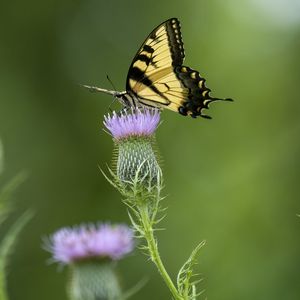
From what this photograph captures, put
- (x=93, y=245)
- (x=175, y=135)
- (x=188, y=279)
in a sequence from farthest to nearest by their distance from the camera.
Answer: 1. (x=175, y=135)
2. (x=93, y=245)
3. (x=188, y=279)

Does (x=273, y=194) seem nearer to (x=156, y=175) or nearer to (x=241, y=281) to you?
(x=241, y=281)

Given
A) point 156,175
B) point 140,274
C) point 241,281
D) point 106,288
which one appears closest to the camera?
point 106,288

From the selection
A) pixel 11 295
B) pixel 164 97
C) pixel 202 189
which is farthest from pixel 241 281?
pixel 164 97

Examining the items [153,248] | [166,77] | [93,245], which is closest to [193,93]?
[166,77]

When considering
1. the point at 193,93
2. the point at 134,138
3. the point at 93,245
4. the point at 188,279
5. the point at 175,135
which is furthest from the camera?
the point at 175,135

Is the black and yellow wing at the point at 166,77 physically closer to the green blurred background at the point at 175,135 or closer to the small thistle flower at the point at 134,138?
the small thistle flower at the point at 134,138

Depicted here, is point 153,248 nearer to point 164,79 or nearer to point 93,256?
point 93,256
